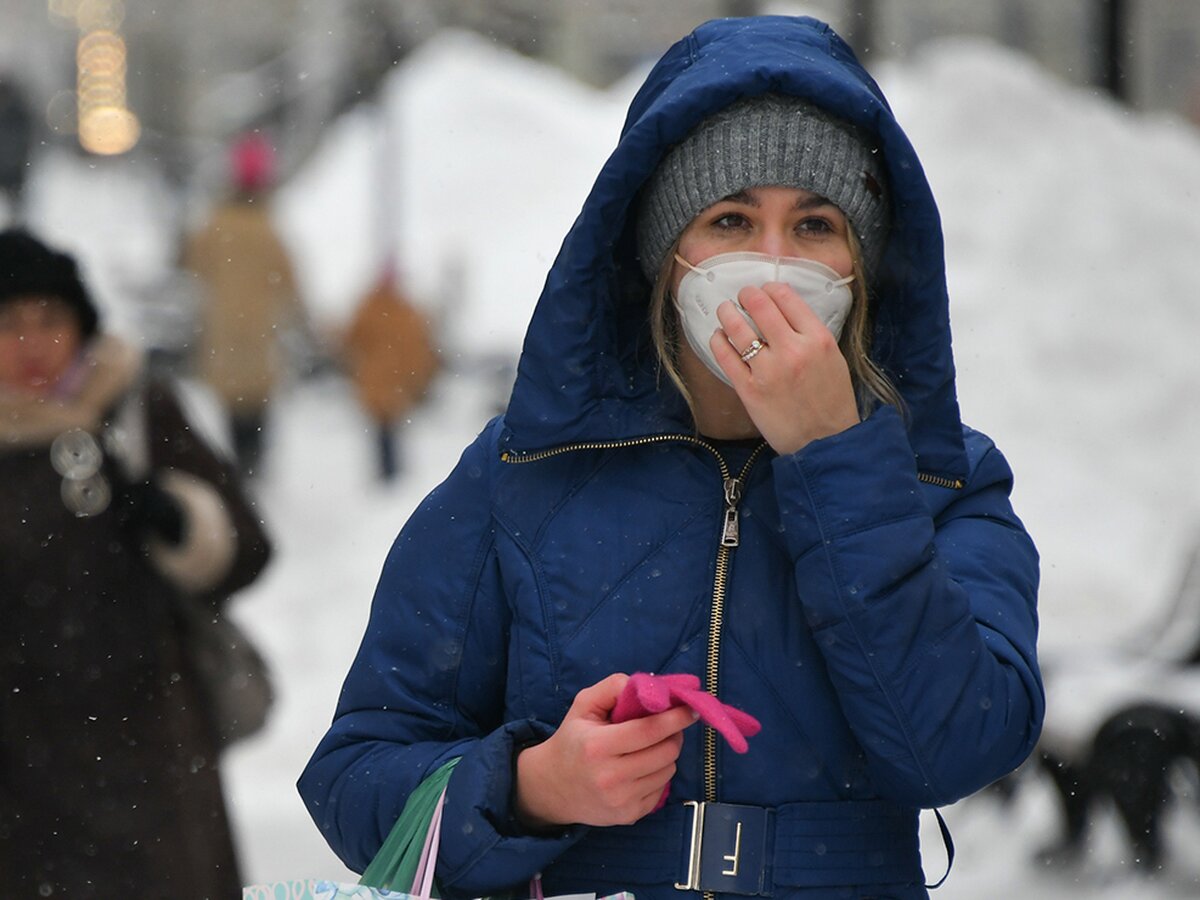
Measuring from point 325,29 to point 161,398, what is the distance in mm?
7130

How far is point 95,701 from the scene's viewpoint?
2838 millimetres

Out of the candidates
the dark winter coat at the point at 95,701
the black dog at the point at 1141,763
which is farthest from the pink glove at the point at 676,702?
the black dog at the point at 1141,763

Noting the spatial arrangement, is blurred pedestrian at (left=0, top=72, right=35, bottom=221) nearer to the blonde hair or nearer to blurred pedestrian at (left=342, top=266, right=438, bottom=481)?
blurred pedestrian at (left=342, top=266, right=438, bottom=481)

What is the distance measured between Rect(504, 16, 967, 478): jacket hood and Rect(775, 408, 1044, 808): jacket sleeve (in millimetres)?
153

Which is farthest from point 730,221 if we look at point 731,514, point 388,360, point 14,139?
point 14,139

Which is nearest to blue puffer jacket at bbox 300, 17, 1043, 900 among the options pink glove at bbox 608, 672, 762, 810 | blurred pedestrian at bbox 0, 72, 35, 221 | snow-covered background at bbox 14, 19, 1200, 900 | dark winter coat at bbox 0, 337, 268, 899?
pink glove at bbox 608, 672, 762, 810

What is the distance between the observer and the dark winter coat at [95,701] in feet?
9.20

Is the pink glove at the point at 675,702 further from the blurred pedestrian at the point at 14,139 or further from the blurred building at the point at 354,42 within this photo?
the blurred pedestrian at the point at 14,139

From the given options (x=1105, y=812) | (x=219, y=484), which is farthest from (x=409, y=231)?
(x=219, y=484)

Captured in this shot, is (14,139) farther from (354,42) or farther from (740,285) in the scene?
(740,285)

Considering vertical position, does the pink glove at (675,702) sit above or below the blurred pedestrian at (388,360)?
above

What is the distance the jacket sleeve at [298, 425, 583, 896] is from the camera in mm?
1595

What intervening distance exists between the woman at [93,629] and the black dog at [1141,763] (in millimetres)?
2159

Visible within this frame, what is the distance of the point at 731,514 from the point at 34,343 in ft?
5.97
